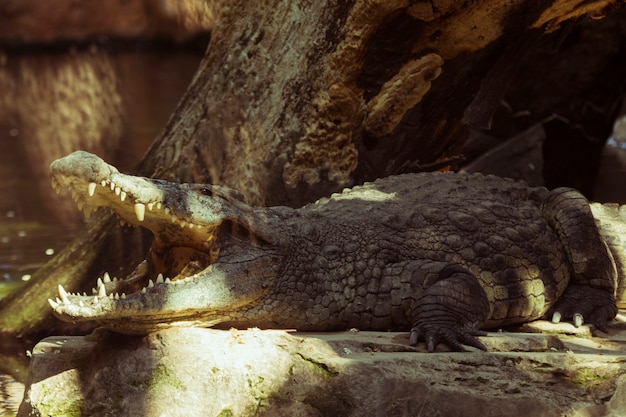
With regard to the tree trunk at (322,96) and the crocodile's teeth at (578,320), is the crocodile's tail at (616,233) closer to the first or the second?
the crocodile's teeth at (578,320)

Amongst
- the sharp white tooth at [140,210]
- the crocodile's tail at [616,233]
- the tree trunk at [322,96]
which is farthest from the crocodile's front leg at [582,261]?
the sharp white tooth at [140,210]

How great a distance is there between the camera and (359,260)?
4445 millimetres

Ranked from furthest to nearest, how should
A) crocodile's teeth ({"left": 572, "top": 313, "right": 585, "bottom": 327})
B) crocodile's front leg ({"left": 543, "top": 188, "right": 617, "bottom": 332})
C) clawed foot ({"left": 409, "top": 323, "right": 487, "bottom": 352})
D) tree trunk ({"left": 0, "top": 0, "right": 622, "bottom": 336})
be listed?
tree trunk ({"left": 0, "top": 0, "right": 622, "bottom": 336}) < crocodile's front leg ({"left": 543, "top": 188, "right": 617, "bottom": 332}) < crocodile's teeth ({"left": 572, "top": 313, "right": 585, "bottom": 327}) < clawed foot ({"left": 409, "top": 323, "right": 487, "bottom": 352})

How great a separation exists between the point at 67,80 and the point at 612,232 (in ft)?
57.2

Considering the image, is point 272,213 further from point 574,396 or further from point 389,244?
point 574,396

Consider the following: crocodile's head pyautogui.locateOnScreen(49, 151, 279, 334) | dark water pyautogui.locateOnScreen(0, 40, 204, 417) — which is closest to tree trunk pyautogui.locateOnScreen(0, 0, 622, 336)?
crocodile's head pyautogui.locateOnScreen(49, 151, 279, 334)

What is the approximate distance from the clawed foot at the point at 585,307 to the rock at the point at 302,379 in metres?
0.83

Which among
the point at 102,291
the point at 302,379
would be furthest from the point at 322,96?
the point at 302,379

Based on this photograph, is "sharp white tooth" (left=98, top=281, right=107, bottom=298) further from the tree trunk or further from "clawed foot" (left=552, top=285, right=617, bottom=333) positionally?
"clawed foot" (left=552, top=285, right=617, bottom=333)

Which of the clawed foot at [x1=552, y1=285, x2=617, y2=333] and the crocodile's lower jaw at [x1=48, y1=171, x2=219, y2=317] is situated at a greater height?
the crocodile's lower jaw at [x1=48, y1=171, x2=219, y2=317]

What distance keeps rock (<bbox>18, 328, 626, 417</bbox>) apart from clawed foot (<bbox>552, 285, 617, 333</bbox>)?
2.74ft

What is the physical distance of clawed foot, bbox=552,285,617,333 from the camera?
183 inches

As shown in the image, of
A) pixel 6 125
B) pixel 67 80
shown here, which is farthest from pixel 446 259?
pixel 67 80

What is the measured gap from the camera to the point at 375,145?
223 inches
